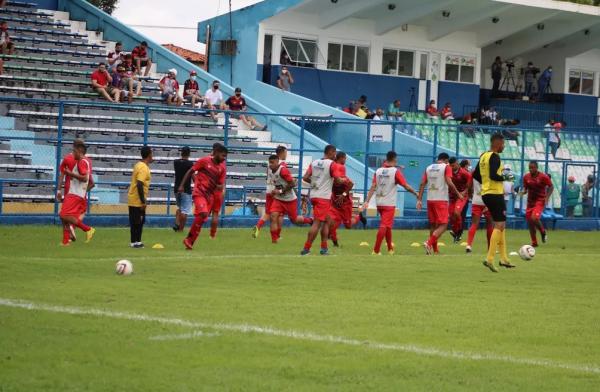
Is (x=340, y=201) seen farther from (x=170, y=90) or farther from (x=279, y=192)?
(x=170, y=90)

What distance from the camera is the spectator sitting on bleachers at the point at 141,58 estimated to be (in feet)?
119

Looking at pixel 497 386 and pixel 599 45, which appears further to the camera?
pixel 599 45

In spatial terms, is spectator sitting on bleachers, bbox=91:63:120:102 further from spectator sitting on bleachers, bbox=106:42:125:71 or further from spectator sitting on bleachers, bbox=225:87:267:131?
spectator sitting on bleachers, bbox=225:87:267:131

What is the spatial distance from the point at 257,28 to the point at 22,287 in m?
31.4

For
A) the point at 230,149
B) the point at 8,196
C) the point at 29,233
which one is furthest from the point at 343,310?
the point at 230,149

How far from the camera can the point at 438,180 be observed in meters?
23.2

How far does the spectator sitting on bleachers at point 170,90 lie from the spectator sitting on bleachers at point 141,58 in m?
1.43

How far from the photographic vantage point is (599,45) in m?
52.4

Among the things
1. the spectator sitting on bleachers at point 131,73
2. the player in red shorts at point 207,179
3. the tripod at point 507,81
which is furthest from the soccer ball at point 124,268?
Answer: the tripod at point 507,81

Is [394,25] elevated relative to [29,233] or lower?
elevated

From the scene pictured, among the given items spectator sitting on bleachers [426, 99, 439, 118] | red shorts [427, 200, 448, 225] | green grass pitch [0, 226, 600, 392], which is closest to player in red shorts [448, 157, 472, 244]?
red shorts [427, 200, 448, 225]

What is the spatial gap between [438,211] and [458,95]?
27.7 metres

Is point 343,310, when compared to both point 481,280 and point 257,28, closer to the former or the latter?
point 481,280

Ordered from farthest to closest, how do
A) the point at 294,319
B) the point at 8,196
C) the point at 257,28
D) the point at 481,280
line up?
the point at 257,28, the point at 8,196, the point at 481,280, the point at 294,319
